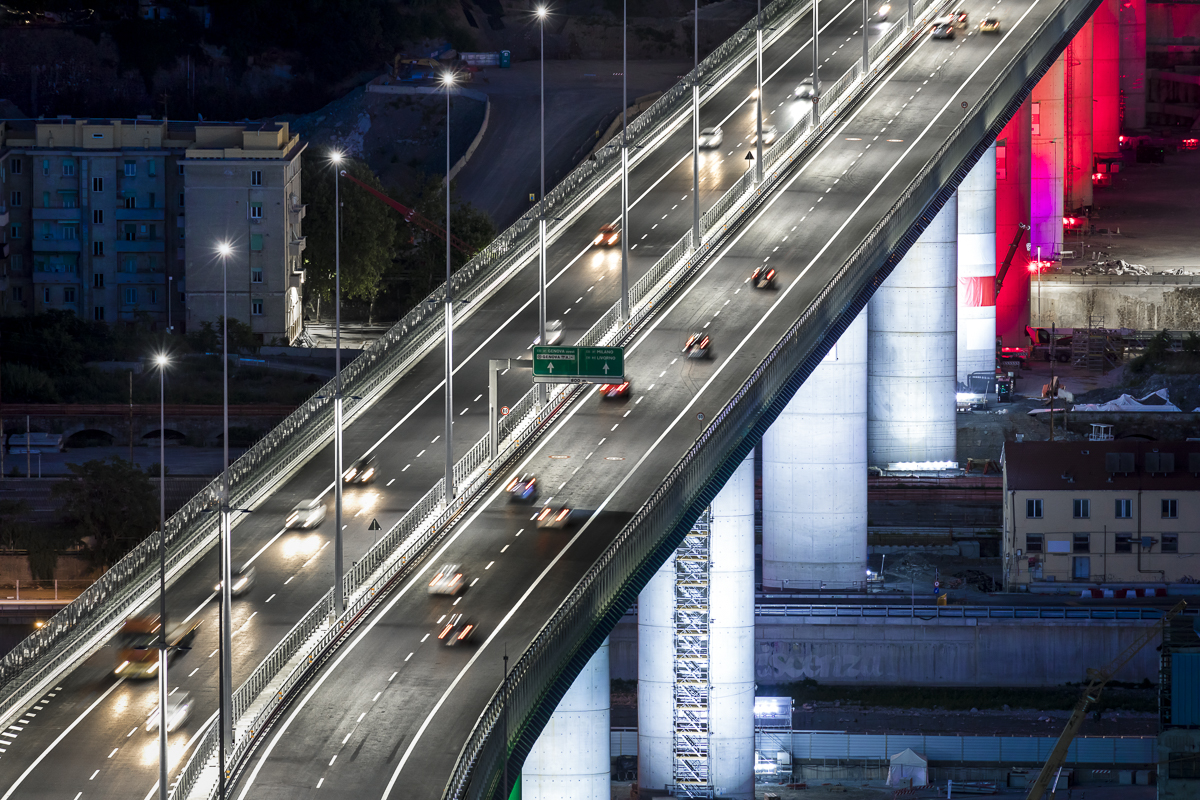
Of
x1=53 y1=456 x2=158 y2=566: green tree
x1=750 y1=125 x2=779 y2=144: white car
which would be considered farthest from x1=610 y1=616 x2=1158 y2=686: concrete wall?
x1=750 y1=125 x2=779 y2=144: white car

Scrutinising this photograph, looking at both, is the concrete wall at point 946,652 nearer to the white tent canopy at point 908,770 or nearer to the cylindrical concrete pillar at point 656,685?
the cylindrical concrete pillar at point 656,685

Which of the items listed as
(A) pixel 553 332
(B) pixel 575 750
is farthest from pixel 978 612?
(B) pixel 575 750

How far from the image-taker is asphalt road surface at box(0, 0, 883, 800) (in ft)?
248

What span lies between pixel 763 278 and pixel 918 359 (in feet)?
94.2

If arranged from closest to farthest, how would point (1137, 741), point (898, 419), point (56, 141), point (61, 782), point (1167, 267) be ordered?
point (61, 782)
point (1137, 741)
point (898, 419)
point (56, 141)
point (1167, 267)

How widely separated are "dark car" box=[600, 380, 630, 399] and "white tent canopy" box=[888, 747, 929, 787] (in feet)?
62.9

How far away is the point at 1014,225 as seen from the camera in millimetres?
165875

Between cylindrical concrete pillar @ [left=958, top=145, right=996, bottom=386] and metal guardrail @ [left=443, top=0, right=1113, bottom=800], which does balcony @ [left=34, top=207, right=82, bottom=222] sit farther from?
cylindrical concrete pillar @ [left=958, top=145, right=996, bottom=386]

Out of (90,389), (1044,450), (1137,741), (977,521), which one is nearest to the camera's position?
(1137,741)

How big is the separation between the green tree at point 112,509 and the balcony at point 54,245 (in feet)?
146

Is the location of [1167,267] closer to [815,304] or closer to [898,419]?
[898,419]

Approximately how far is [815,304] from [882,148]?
28.9 m

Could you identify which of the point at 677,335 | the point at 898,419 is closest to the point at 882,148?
the point at 898,419

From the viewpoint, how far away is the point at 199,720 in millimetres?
76812
